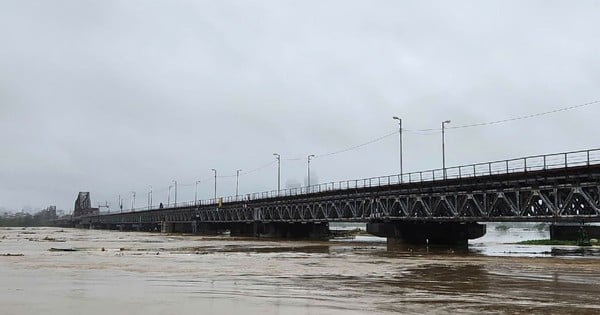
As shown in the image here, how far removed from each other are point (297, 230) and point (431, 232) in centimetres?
3731

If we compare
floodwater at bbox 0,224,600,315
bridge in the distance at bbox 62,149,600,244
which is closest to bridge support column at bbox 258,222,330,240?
bridge in the distance at bbox 62,149,600,244

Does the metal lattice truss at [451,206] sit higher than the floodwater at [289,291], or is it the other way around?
the metal lattice truss at [451,206]

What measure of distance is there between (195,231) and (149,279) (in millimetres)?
119230

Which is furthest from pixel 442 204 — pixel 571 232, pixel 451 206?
pixel 571 232

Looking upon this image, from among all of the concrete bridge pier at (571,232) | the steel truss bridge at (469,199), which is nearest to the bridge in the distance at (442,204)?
the steel truss bridge at (469,199)

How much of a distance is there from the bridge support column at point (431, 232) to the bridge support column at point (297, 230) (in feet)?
102

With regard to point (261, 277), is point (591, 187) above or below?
above

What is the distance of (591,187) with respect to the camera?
42.2 metres

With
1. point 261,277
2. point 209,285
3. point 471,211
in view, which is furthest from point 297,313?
point 471,211

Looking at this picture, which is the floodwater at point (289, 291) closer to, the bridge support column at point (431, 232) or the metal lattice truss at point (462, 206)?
the metal lattice truss at point (462, 206)

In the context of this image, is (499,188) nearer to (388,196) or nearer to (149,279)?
(388,196)

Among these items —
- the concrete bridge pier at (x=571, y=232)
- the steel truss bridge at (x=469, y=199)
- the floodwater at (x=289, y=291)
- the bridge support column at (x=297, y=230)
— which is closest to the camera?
the floodwater at (x=289, y=291)

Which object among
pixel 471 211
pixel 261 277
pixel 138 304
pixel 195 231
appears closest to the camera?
pixel 138 304

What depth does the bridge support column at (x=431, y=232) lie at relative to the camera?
63.6 meters
